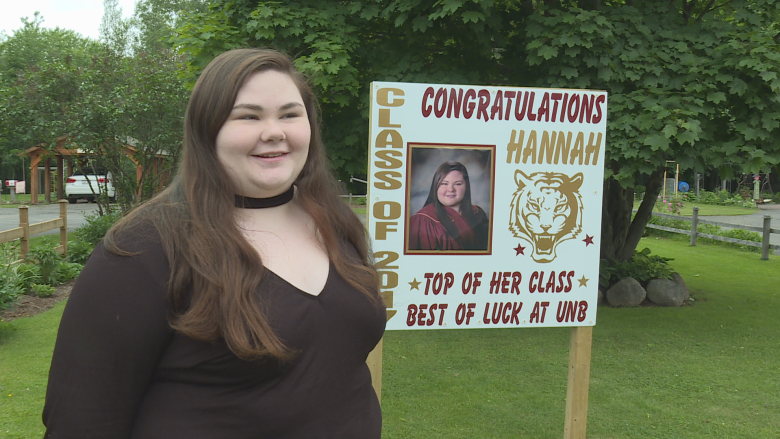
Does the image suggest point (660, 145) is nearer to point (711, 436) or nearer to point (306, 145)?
point (711, 436)

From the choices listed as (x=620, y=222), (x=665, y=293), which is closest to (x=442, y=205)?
(x=665, y=293)

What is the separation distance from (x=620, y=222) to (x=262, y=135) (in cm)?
933

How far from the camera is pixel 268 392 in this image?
5.17ft

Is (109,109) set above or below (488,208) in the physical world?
above

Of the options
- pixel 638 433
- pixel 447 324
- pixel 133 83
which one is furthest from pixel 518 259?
pixel 133 83

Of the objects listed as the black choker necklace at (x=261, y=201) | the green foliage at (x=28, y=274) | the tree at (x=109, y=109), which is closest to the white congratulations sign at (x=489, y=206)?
the black choker necklace at (x=261, y=201)

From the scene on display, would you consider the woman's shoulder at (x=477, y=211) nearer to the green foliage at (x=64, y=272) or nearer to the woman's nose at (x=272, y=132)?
the woman's nose at (x=272, y=132)

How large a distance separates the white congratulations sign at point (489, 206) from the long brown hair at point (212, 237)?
5.91ft

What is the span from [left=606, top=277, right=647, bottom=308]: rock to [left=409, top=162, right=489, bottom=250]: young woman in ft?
20.1

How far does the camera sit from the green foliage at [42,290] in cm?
884

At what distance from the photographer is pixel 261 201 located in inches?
68.2

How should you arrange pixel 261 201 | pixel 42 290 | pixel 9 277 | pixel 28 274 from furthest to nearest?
pixel 28 274, pixel 42 290, pixel 9 277, pixel 261 201

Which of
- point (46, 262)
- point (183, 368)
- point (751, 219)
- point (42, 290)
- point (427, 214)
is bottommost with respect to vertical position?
point (42, 290)

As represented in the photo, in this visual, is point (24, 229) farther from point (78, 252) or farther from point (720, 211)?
point (720, 211)
